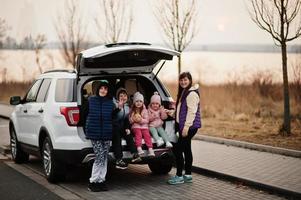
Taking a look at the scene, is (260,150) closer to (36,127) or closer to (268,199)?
(268,199)

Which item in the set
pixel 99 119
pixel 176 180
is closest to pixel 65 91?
pixel 99 119

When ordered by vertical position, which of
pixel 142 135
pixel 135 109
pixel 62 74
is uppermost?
pixel 62 74

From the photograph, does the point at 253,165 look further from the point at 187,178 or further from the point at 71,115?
the point at 71,115

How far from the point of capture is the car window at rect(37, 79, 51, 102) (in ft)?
30.1

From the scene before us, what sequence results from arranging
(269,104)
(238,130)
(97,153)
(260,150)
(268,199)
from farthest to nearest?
(269,104), (238,130), (260,150), (97,153), (268,199)

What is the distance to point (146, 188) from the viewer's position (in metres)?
8.33

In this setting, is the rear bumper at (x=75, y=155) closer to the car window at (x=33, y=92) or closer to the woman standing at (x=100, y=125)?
the woman standing at (x=100, y=125)

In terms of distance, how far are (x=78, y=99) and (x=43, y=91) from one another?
1.38 m

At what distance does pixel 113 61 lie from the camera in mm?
8852

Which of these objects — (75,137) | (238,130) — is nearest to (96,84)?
(75,137)

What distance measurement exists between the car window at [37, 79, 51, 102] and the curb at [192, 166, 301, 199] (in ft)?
9.77

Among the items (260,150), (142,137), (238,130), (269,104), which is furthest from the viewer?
(269,104)

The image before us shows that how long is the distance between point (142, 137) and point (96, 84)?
128 cm

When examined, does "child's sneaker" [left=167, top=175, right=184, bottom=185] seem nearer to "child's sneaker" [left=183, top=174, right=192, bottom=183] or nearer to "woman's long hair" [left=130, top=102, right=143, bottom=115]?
"child's sneaker" [left=183, top=174, right=192, bottom=183]
